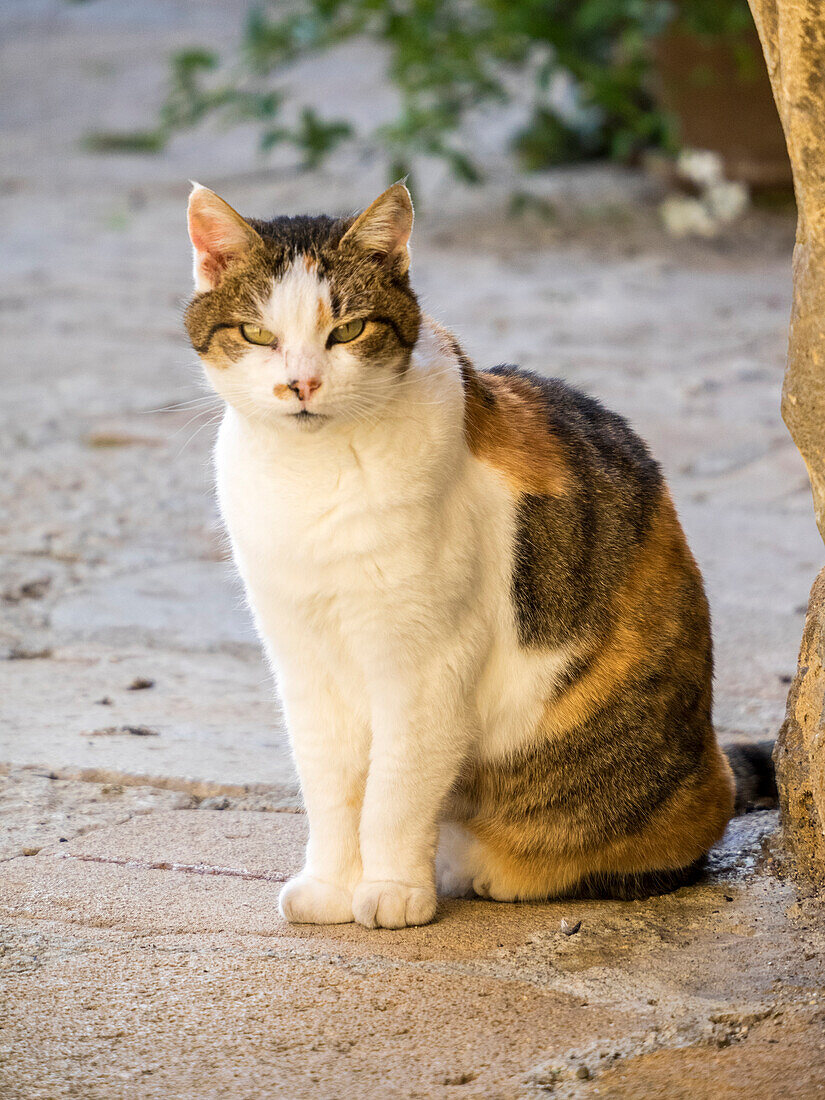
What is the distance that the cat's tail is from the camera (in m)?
2.71

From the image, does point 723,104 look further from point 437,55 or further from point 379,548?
point 379,548

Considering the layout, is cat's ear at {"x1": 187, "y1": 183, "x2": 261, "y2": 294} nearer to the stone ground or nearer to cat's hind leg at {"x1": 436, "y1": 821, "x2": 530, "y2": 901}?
the stone ground

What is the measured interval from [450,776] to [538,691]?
226 mm

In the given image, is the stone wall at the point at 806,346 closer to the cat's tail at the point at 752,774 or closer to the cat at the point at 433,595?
the cat at the point at 433,595

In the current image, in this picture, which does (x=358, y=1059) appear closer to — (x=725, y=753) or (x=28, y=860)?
(x=28, y=860)

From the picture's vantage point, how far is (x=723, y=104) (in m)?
7.63

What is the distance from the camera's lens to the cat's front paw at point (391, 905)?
2.17 metres

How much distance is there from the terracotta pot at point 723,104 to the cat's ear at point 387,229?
5846mm

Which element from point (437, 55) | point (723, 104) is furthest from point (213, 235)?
point (723, 104)

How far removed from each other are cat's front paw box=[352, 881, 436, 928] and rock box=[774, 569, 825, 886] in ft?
2.36

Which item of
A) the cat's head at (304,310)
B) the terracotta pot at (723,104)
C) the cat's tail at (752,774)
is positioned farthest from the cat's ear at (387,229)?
the terracotta pot at (723,104)

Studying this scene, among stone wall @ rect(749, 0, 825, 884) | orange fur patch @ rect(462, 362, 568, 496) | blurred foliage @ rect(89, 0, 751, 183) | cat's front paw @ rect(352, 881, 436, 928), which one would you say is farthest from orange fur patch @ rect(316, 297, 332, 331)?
blurred foliage @ rect(89, 0, 751, 183)

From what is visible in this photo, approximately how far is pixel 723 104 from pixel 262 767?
6253mm

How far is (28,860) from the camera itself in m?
2.32
